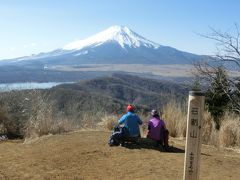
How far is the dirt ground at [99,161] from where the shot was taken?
856 centimetres

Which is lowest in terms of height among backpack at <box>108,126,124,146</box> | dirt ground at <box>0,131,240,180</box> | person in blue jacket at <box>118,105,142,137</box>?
dirt ground at <box>0,131,240,180</box>

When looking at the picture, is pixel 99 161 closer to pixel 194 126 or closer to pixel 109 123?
pixel 194 126

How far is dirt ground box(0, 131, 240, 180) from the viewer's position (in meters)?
8.56

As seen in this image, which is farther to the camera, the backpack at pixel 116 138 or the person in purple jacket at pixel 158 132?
the person in purple jacket at pixel 158 132

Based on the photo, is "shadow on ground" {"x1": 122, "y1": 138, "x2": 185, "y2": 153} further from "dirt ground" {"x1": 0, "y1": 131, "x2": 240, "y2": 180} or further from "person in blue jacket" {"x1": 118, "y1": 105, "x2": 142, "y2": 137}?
"person in blue jacket" {"x1": 118, "y1": 105, "x2": 142, "y2": 137}

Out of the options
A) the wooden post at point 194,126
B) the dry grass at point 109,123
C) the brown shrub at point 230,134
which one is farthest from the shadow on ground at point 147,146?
the wooden post at point 194,126

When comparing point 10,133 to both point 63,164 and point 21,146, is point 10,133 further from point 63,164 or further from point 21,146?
point 63,164

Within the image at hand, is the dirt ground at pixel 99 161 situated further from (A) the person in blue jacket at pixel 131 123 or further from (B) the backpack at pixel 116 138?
(A) the person in blue jacket at pixel 131 123

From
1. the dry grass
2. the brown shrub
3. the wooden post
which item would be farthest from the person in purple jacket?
the wooden post

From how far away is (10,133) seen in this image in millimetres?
14758

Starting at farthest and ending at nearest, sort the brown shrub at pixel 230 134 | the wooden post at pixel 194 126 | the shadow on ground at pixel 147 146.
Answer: the brown shrub at pixel 230 134
the shadow on ground at pixel 147 146
the wooden post at pixel 194 126

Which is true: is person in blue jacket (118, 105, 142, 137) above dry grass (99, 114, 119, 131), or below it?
above

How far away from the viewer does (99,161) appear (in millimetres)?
9500

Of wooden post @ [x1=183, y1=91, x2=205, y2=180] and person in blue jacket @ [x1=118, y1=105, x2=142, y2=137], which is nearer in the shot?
wooden post @ [x1=183, y1=91, x2=205, y2=180]
